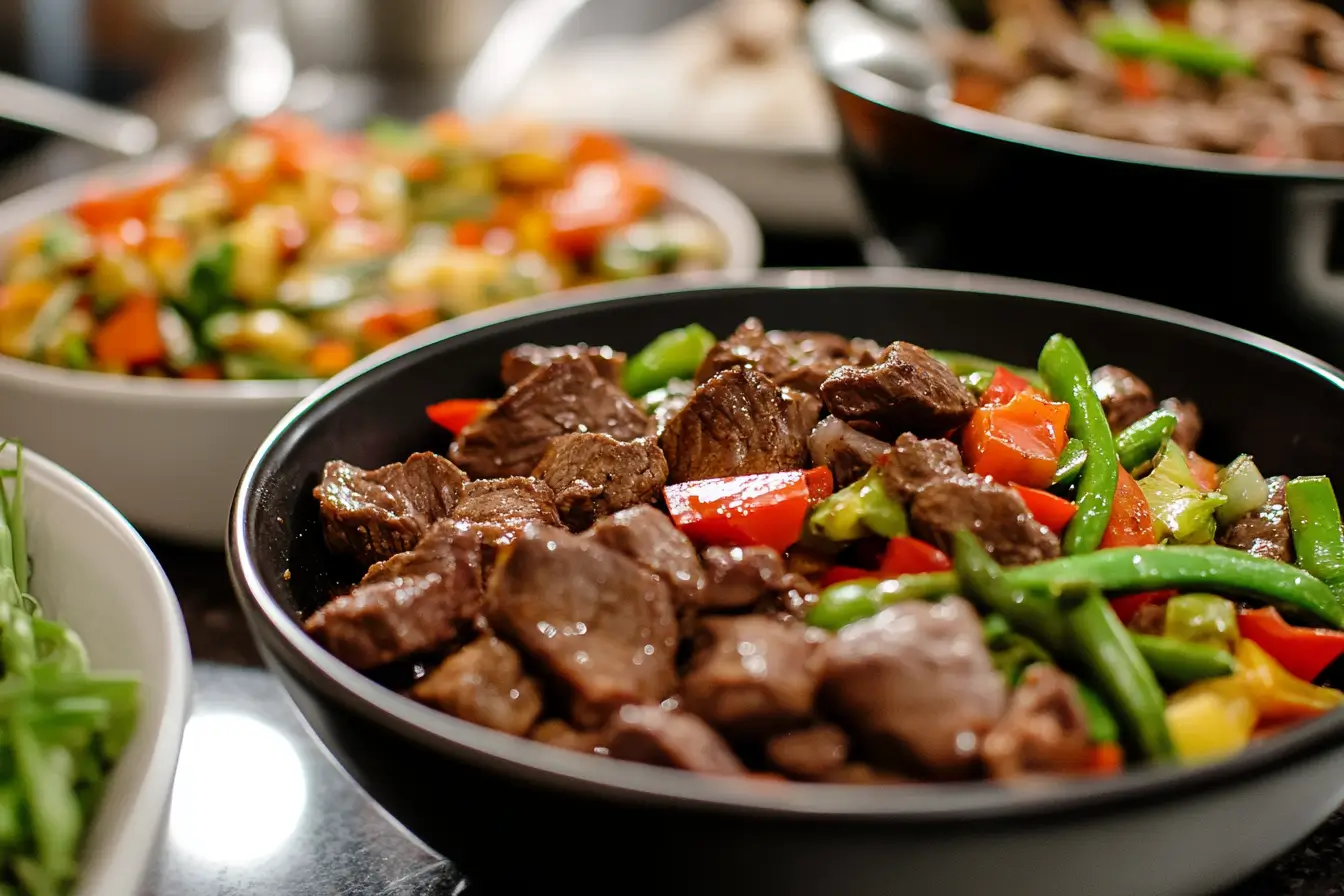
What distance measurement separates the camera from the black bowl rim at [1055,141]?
2242 mm

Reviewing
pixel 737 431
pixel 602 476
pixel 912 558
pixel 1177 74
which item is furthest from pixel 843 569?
pixel 1177 74

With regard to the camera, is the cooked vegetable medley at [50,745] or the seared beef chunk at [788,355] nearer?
the cooked vegetable medley at [50,745]

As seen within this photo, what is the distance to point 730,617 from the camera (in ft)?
4.50

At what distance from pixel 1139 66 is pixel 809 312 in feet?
6.74

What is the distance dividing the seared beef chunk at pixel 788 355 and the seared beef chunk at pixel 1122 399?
339 millimetres

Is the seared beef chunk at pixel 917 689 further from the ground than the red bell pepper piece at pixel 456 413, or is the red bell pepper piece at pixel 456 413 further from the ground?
the seared beef chunk at pixel 917 689

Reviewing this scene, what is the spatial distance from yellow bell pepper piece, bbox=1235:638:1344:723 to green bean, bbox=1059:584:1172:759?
121mm

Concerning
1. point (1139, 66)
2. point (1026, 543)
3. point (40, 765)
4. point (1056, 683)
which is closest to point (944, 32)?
point (1139, 66)

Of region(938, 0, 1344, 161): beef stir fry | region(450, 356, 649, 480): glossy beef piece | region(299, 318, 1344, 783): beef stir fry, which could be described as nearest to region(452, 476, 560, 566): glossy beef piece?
region(299, 318, 1344, 783): beef stir fry

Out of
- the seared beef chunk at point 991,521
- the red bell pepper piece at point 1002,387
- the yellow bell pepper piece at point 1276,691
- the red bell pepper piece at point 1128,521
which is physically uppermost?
the red bell pepper piece at point 1002,387

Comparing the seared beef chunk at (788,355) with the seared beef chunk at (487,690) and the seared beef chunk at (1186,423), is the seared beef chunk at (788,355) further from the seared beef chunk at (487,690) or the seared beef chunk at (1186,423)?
the seared beef chunk at (487,690)

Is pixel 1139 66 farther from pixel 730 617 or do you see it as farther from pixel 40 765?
pixel 40 765

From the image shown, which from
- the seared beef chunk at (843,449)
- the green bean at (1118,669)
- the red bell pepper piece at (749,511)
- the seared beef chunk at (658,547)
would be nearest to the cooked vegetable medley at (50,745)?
the seared beef chunk at (658,547)

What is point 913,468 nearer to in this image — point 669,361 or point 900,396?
point 900,396
